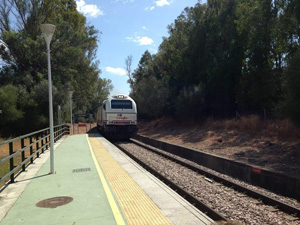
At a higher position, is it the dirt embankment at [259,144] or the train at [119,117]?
the train at [119,117]

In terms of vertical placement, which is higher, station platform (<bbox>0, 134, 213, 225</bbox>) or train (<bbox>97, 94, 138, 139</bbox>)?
train (<bbox>97, 94, 138, 139</bbox>)

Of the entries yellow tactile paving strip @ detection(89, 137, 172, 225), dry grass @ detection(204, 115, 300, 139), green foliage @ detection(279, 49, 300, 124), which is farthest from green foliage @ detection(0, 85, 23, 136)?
green foliage @ detection(279, 49, 300, 124)

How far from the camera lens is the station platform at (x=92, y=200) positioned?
4270mm

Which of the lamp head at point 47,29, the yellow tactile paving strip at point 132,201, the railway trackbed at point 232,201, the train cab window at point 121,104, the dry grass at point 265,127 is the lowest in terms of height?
the railway trackbed at point 232,201

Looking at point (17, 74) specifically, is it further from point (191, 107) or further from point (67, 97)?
point (191, 107)

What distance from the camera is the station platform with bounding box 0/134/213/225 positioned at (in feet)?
14.0

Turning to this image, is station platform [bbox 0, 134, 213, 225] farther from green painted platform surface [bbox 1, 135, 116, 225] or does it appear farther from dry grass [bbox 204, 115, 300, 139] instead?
dry grass [bbox 204, 115, 300, 139]

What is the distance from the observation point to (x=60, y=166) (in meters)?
8.78

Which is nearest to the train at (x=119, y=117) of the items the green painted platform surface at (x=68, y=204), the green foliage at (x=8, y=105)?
the green foliage at (x=8, y=105)

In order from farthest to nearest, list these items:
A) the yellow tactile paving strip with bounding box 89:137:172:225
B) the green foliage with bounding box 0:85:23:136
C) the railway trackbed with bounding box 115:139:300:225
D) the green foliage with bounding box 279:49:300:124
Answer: the green foliage with bounding box 0:85:23:136 < the green foliage with bounding box 279:49:300:124 < the railway trackbed with bounding box 115:139:300:225 < the yellow tactile paving strip with bounding box 89:137:172:225

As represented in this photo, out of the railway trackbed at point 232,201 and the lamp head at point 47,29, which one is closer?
the railway trackbed at point 232,201

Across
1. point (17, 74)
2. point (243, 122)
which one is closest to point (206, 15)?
point (243, 122)

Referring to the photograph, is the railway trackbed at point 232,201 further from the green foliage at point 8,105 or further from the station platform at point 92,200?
the green foliage at point 8,105

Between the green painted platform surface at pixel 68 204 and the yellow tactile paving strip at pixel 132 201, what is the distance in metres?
0.31
